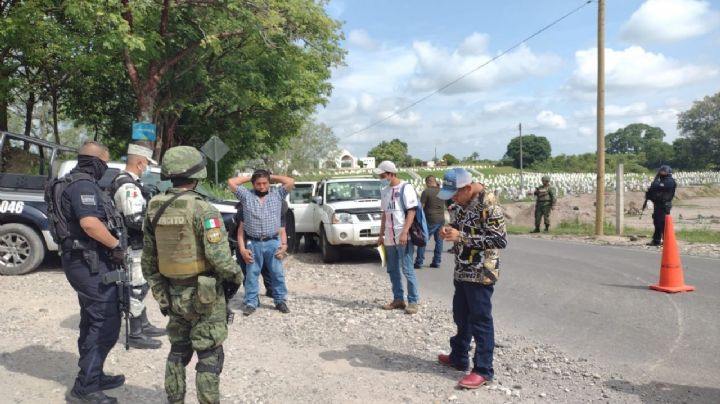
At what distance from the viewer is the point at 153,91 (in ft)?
46.6

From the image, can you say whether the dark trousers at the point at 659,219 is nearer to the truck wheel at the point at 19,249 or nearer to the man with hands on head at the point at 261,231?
the man with hands on head at the point at 261,231

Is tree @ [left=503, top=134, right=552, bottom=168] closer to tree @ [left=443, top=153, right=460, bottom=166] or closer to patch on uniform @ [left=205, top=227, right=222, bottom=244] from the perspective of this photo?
tree @ [left=443, top=153, right=460, bottom=166]

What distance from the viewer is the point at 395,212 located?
6344mm

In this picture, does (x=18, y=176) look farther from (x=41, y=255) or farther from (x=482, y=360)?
(x=482, y=360)

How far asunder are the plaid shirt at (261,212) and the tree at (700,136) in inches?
3102

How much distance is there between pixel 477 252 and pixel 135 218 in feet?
9.44

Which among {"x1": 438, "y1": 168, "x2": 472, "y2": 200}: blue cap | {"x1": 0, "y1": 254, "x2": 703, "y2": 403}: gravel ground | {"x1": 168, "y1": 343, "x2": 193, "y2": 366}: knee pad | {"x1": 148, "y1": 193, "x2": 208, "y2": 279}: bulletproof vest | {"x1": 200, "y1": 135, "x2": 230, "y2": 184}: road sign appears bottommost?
{"x1": 0, "y1": 254, "x2": 703, "y2": 403}: gravel ground

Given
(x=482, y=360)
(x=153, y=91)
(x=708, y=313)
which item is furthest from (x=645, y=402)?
(x=153, y=91)

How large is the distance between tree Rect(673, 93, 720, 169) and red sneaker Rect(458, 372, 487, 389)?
79.7m

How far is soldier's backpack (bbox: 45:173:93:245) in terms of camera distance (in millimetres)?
3777

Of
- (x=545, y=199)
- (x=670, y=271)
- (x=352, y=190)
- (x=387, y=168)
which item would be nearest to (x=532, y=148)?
(x=545, y=199)

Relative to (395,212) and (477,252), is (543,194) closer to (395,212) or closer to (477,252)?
(395,212)

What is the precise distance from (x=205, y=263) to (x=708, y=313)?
18.9 ft

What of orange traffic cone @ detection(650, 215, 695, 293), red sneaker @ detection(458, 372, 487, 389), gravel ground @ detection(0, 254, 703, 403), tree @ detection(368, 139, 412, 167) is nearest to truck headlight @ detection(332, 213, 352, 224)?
gravel ground @ detection(0, 254, 703, 403)
